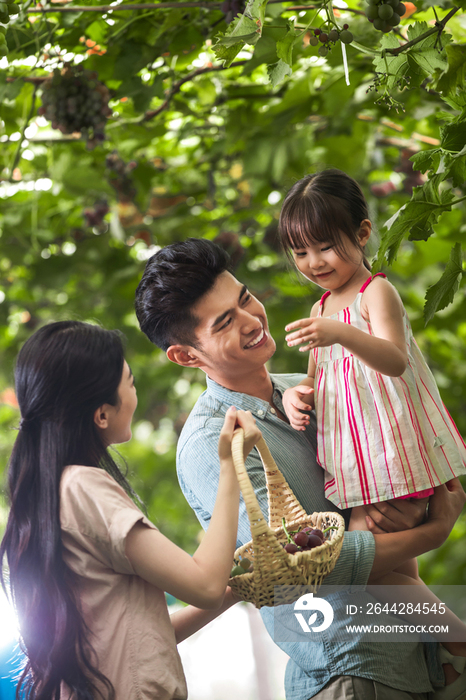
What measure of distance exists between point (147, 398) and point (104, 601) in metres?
1.29

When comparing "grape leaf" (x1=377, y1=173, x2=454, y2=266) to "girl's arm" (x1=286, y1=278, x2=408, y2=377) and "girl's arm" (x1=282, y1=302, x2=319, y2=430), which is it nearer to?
"girl's arm" (x1=286, y1=278, x2=408, y2=377)

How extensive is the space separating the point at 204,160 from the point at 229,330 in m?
1.03

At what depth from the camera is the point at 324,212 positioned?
751mm

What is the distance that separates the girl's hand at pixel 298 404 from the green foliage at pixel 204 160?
20cm

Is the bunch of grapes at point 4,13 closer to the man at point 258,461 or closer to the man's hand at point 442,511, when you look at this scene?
the man at point 258,461

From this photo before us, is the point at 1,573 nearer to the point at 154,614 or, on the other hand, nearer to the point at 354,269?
the point at 154,614

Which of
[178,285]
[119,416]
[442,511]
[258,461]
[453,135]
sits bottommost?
[442,511]

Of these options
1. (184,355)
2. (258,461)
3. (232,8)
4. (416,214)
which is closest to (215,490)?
(258,461)

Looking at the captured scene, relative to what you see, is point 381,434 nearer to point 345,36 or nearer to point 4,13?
point 345,36

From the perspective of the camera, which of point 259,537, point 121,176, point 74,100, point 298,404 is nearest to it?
point 259,537

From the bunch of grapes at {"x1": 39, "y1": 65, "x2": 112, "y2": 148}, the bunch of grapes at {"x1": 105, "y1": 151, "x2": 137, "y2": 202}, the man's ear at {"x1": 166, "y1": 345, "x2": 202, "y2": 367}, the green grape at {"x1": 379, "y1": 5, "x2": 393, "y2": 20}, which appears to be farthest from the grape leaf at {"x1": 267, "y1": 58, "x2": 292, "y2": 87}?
the bunch of grapes at {"x1": 105, "y1": 151, "x2": 137, "y2": 202}

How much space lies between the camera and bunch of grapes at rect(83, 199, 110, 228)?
1666 mm

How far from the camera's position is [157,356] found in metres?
2.02

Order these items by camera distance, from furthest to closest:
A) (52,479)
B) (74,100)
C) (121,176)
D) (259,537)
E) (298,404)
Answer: (121,176) < (74,100) < (298,404) < (52,479) < (259,537)
